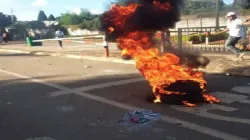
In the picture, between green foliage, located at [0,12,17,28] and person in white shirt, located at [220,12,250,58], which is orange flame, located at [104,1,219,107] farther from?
green foliage, located at [0,12,17,28]

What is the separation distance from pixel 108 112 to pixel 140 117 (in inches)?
30.3

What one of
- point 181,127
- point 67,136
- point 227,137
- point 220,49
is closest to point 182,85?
point 181,127

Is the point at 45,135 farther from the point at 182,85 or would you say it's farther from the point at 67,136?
the point at 182,85

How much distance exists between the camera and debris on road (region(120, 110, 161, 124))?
531 cm

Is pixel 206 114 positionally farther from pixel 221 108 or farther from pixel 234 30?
pixel 234 30

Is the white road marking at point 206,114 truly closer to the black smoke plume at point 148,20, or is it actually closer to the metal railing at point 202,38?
the black smoke plume at point 148,20

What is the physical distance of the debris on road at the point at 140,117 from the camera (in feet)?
17.4

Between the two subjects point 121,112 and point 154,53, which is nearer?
point 121,112

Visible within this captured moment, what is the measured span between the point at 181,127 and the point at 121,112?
1.37 m

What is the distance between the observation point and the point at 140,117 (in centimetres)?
545

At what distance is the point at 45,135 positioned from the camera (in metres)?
4.89

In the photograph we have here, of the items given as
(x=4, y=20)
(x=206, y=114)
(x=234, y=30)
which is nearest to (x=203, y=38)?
(x=234, y=30)

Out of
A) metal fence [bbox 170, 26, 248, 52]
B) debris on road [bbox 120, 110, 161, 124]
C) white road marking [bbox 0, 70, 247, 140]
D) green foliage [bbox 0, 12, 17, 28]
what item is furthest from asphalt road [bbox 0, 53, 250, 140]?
green foliage [bbox 0, 12, 17, 28]

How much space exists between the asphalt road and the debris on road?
4.9 inches
